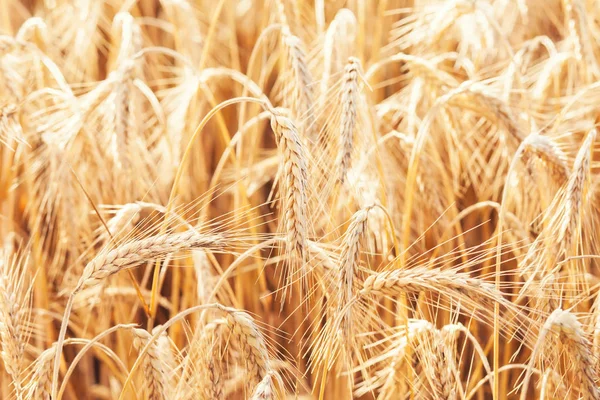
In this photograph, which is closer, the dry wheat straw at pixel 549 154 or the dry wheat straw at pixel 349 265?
the dry wheat straw at pixel 349 265

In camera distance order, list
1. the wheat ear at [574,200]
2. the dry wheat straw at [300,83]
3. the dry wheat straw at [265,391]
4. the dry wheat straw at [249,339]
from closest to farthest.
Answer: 1. the dry wheat straw at [265,391]
2. the dry wheat straw at [249,339]
3. the wheat ear at [574,200]
4. the dry wheat straw at [300,83]

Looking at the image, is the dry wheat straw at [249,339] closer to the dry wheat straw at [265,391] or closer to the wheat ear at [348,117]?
the dry wheat straw at [265,391]

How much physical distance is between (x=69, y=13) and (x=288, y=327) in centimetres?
135

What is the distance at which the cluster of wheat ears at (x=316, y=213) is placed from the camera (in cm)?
108

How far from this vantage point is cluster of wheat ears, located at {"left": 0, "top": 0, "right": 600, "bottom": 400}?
108 cm

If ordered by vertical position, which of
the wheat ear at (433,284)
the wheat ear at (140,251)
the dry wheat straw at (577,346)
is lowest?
the dry wheat straw at (577,346)

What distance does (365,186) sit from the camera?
160cm

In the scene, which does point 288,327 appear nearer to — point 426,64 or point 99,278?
point 426,64

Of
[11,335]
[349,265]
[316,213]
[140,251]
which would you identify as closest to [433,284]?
[349,265]

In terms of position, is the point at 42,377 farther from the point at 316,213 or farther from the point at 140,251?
the point at 316,213

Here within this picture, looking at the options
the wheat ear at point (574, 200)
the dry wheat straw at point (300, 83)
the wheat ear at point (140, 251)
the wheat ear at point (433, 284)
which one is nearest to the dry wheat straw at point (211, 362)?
the wheat ear at point (140, 251)

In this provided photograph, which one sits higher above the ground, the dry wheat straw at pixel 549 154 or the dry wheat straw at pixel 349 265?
the dry wheat straw at pixel 549 154

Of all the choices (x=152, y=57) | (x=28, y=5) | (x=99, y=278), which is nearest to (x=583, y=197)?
(x=99, y=278)

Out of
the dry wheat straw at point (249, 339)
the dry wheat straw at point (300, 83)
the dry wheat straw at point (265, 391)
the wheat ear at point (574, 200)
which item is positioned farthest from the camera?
the dry wheat straw at point (300, 83)
